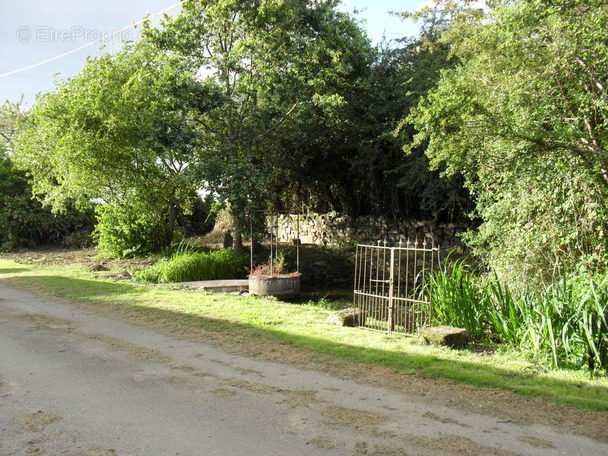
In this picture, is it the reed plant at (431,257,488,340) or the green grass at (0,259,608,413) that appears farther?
the reed plant at (431,257,488,340)

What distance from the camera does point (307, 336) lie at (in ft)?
21.1

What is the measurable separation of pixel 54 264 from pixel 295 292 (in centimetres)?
845

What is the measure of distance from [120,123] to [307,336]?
9.52 m

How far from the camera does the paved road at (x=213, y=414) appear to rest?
129 inches

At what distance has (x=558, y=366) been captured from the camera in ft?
16.6

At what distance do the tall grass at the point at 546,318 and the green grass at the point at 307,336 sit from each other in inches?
11.1

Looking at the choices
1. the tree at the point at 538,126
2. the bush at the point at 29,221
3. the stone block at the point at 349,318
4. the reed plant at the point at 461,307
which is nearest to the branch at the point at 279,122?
the tree at the point at 538,126

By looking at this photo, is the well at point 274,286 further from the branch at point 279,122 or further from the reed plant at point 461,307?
the branch at point 279,122

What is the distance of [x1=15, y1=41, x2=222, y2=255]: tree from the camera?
516 inches

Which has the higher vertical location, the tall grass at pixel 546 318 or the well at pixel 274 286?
the tall grass at pixel 546 318

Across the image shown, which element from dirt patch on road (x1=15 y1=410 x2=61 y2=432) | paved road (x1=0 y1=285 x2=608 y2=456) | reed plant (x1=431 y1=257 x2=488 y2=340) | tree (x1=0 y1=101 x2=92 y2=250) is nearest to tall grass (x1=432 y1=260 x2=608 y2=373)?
reed plant (x1=431 y1=257 x2=488 y2=340)

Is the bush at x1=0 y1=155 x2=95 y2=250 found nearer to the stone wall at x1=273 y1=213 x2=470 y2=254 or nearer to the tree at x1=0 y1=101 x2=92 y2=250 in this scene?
the tree at x1=0 y1=101 x2=92 y2=250

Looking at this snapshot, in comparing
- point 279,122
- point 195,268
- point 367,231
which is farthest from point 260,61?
point 367,231

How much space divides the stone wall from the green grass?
5984 mm
